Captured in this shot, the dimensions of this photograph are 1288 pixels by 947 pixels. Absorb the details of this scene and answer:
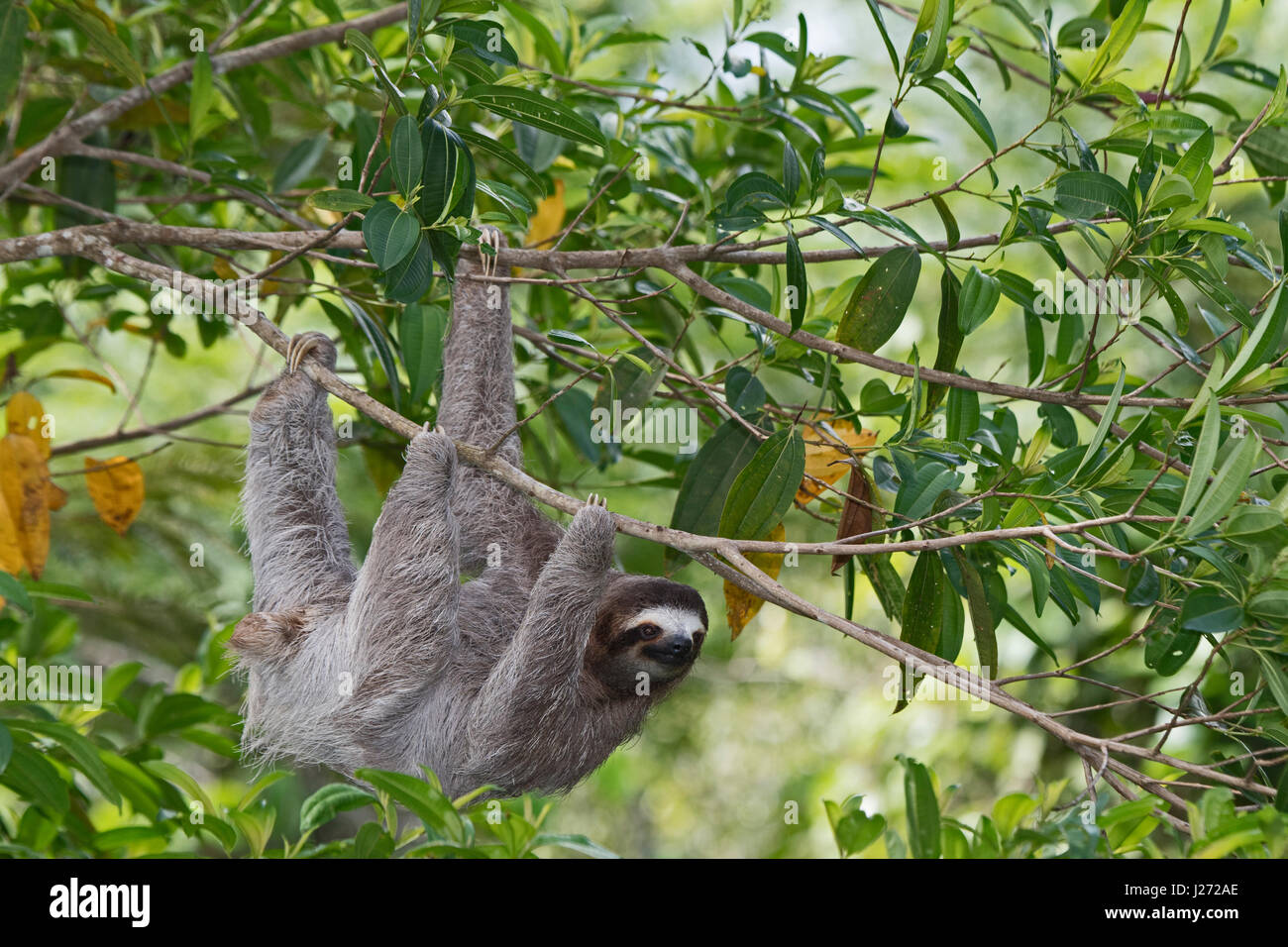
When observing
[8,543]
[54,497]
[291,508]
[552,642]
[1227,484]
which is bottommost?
[552,642]

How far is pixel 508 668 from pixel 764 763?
1239 cm

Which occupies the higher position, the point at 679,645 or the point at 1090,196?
the point at 1090,196

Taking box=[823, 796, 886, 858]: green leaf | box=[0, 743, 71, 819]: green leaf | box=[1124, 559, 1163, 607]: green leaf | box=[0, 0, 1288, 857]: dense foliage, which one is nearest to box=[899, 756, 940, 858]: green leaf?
box=[0, 0, 1288, 857]: dense foliage

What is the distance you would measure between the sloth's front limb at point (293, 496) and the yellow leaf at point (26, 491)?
878mm

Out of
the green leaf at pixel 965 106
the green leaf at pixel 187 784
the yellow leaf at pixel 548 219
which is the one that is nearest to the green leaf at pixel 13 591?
the green leaf at pixel 187 784

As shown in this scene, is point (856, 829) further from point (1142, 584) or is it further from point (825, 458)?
point (825, 458)

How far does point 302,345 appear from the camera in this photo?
14.1ft

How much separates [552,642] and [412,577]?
0.61 metres

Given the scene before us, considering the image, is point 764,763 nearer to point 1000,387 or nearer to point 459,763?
point 459,763

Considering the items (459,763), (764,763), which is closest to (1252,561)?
(459,763)

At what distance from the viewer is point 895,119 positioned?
355cm

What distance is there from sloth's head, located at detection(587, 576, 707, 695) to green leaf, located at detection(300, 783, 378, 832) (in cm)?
165

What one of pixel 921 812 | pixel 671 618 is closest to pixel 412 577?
pixel 671 618

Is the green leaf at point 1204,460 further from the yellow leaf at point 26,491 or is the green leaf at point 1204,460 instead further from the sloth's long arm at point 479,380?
the yellow leaf at point 26,491
